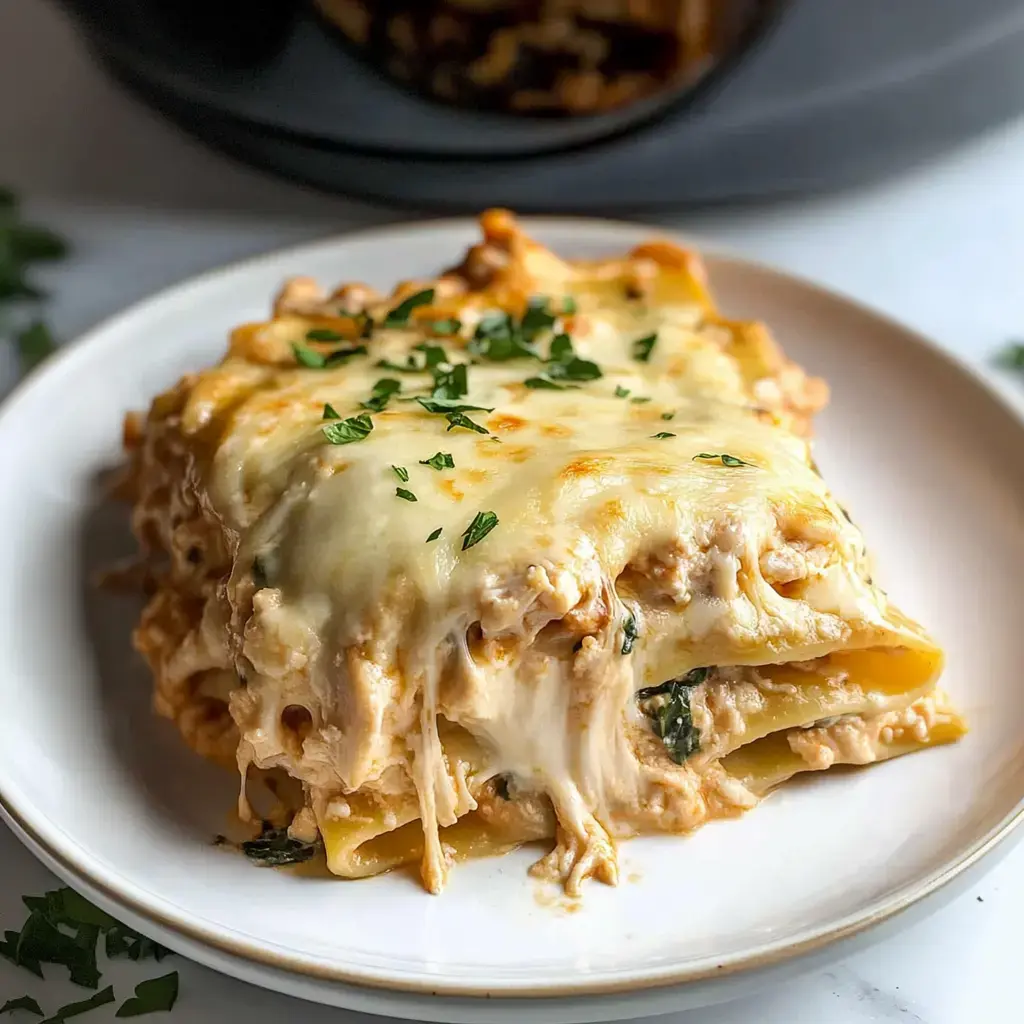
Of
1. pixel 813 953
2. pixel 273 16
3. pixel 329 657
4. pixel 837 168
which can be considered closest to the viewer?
pixel 813 953

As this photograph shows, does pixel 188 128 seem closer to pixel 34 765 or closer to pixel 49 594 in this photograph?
pixel 49 594

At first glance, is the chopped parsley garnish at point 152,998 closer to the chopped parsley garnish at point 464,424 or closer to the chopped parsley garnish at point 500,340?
the chopped parsley garnish at point 464,424

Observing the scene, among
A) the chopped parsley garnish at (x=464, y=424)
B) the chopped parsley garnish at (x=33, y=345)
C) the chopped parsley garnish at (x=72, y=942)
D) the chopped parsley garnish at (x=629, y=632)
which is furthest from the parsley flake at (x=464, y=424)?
the chopped parsley garnish at (x=33, y=345)

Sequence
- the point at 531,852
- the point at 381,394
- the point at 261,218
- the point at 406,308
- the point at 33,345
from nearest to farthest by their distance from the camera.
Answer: the point at 531,852, the point at 381,394, the point at 406,308, the point at 33,345, the point at 261,218

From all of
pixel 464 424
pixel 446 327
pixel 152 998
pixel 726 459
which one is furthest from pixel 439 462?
pixel 152 998

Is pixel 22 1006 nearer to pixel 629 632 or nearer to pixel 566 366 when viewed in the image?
pixel 629 632

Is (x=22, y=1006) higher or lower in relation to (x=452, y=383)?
lower

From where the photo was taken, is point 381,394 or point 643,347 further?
point 643,347

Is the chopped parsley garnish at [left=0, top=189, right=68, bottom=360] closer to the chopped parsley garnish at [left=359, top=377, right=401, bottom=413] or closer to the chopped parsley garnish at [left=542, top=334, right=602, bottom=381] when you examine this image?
the chopped parsley garnish at [left=359, top=377, right=401, bottom=413]

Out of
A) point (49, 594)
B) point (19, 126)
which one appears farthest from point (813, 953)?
point (19, 126)
